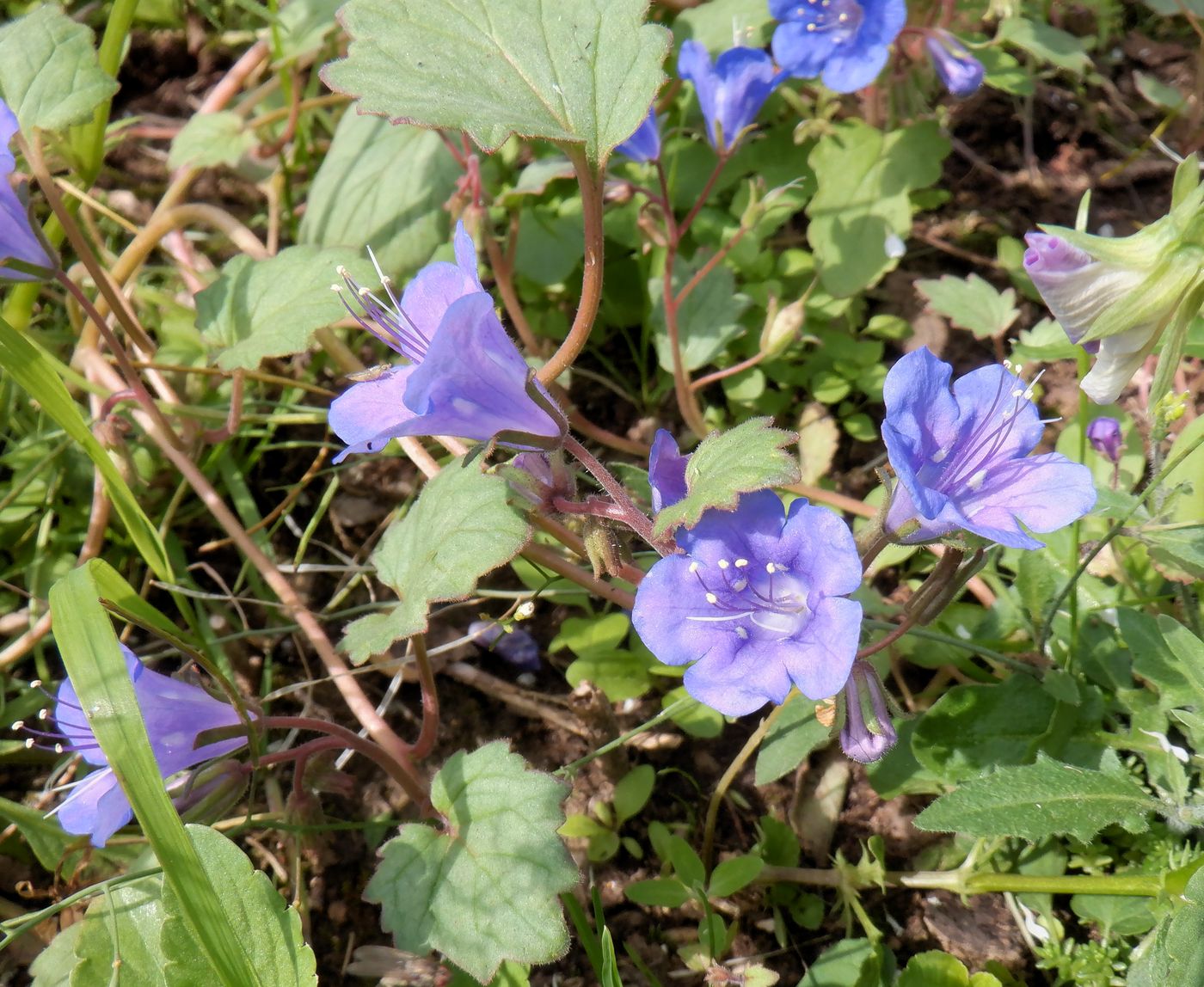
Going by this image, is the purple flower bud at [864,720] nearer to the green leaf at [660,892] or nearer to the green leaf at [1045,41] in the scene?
the green leaf at [660,892]

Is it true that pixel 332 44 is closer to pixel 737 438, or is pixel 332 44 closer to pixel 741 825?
pixel 737 438

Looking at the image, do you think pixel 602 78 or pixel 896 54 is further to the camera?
pixel 896 54

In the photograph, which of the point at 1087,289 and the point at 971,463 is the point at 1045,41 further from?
the point at 971,463

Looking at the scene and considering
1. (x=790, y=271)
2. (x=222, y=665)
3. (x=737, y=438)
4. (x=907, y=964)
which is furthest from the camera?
(x=790, y=271)

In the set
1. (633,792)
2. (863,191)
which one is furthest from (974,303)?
(633,792)

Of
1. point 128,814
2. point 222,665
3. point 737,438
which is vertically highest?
point 737,438

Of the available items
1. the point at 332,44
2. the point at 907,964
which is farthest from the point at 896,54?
the point at 907,964

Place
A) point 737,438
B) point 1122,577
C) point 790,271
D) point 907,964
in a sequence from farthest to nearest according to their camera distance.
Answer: point 790,271 → point 1122,577 → point 907,964 → point 737,438
